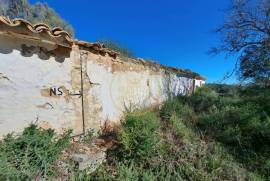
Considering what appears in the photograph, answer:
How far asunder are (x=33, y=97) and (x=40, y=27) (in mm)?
1190

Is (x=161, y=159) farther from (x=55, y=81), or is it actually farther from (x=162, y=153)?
(x=55, y=81)

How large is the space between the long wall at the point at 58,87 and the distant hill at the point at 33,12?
8583 mm

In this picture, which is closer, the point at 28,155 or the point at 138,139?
the point at 28,155

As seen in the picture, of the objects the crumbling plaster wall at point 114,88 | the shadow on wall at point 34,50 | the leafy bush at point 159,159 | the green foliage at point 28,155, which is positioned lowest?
the leafy bush at point 159,159

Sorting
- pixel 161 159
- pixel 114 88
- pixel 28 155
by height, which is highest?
pixel 114 88

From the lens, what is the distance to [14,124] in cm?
314

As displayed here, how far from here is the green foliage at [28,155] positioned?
2.43 m

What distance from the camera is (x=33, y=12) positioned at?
1452 centimetres

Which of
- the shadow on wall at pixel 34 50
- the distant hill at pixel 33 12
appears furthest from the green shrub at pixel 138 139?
the distant hill at pixel 33 12

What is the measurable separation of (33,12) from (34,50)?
44.7ft

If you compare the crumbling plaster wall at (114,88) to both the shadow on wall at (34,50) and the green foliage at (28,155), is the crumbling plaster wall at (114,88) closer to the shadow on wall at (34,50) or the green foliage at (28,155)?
the shadow on wall at (34,50)

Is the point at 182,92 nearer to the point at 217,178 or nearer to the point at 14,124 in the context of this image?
the point at 217,178

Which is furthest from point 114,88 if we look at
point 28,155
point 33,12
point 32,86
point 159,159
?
point 33,12

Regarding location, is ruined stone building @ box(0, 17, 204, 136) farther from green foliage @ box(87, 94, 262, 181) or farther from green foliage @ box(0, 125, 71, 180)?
green foliage @ box(87, 94, 262, 181)
